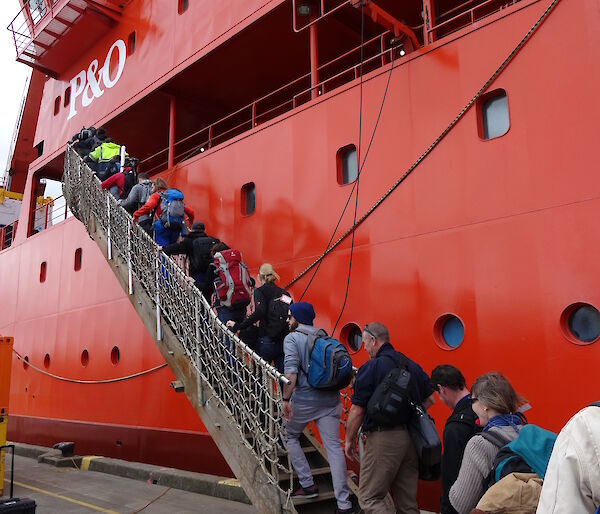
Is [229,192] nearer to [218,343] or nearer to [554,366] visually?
[218,343]

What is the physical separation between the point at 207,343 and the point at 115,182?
12.1 ft

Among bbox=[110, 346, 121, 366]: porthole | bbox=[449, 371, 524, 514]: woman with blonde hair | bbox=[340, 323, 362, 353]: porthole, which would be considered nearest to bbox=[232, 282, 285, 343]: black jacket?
bbox=[340, 323, 362, 353]: porthole

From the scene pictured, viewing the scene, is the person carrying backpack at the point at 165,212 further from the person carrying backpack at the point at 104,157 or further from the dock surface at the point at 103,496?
the dock surface at the point at 103,496

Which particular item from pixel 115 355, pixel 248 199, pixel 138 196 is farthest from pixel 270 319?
pixel 115 355

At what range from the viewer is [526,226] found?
4.68 m

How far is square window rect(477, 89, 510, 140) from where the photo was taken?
16.8 feet

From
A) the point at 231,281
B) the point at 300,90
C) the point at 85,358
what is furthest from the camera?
the point at 85,358

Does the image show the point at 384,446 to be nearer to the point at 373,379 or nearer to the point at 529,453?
the point at 373,379

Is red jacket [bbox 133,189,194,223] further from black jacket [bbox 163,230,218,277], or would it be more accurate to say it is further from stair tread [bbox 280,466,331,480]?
stair tread [bbox 280,466,331,480]

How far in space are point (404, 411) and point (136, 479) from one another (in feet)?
19.9

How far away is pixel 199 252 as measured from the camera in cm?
627

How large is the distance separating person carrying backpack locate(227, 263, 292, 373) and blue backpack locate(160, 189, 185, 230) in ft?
Result: 6.67

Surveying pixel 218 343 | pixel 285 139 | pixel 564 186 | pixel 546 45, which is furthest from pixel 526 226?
pixel 285 139

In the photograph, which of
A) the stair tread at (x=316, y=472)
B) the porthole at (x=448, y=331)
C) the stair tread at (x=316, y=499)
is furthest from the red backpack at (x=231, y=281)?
the stair tread at (x=316, y=499)
